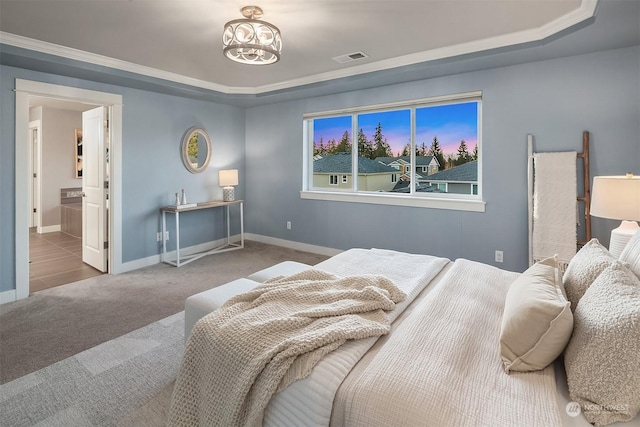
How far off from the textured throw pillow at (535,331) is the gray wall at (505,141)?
2.61m

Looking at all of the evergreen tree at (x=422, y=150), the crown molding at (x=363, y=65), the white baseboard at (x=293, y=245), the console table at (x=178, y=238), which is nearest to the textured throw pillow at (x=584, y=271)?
the crown molding at (x=363, y=65)

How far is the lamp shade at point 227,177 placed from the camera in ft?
17.3

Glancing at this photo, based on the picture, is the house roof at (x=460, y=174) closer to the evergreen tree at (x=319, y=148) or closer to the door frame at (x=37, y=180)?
the evergreen tree at (x=319, y=148)

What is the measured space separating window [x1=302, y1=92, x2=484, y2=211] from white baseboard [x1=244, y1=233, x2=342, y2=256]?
0.76 metres

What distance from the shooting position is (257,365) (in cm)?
124

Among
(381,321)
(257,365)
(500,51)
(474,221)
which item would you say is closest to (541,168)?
(474,221)

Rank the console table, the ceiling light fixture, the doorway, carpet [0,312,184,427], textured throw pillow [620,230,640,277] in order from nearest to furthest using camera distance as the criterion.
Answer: textured throw pillow [620,230,640,277] → carpet [0,312,184,427] → the ceiling light fixture → the console table → the doorway

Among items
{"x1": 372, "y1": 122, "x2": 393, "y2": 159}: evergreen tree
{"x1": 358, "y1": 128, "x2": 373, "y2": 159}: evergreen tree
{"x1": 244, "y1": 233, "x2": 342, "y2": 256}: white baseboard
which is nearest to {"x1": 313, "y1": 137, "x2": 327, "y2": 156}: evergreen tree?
{"x1": 358, "y1": 128, "x2": 373, "y2": 159}: evergreen tree

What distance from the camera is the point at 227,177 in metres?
5.26

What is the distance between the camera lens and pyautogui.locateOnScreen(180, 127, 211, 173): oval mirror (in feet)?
16.1

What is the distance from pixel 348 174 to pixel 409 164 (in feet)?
3.04

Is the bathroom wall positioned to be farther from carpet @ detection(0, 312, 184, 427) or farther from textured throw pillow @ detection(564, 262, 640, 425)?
textured throw pillow @ detection(564, 262, 640, 425)

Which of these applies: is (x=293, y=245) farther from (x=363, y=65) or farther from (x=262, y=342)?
(x=262, y=342)

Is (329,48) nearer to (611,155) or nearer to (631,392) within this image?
(611,155)
